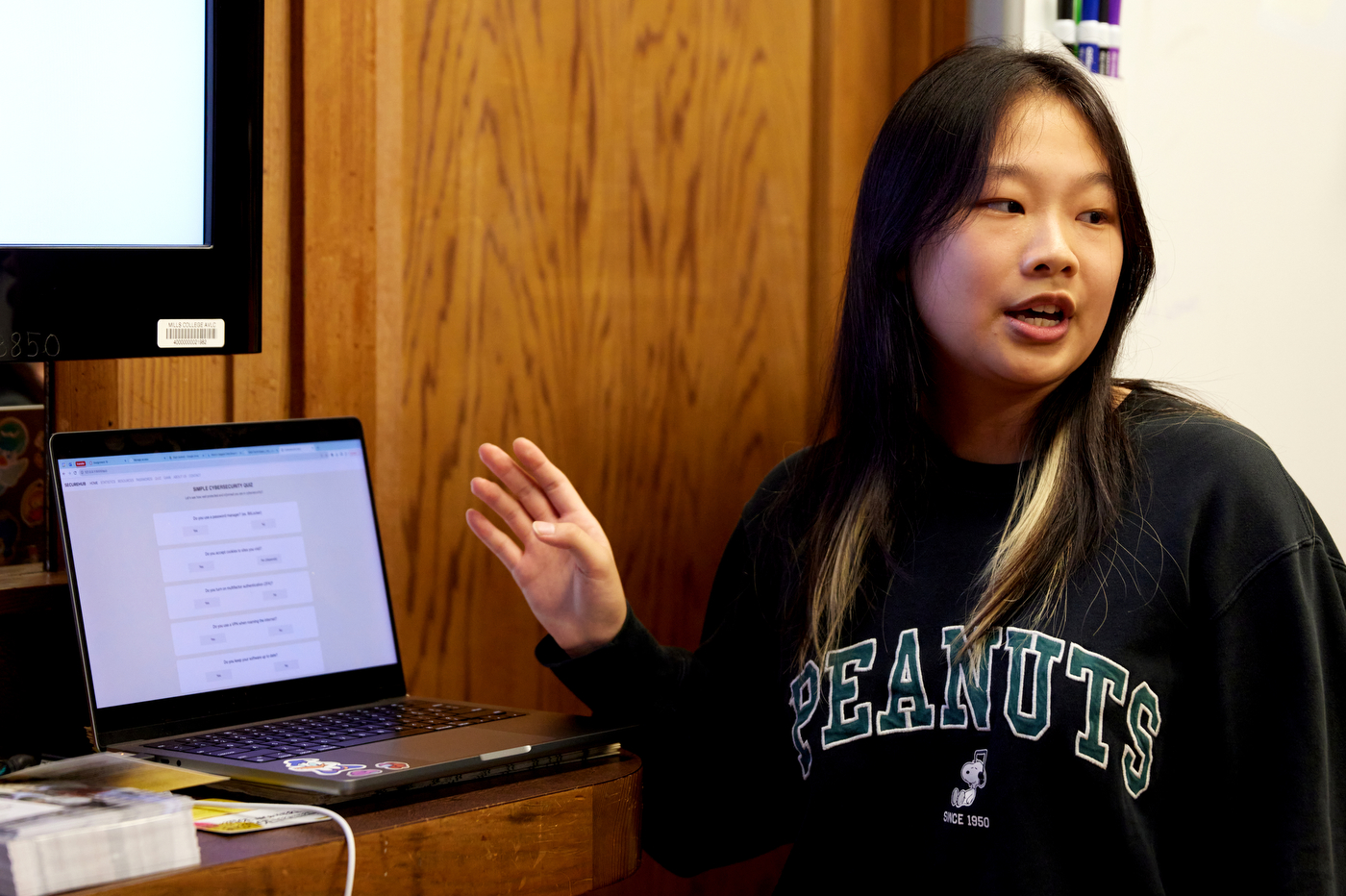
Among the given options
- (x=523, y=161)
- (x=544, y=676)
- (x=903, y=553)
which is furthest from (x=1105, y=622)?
(x=523, y=161)

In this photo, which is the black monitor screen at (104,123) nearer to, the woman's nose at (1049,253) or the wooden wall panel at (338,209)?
the wooden wall panel at (338,209)

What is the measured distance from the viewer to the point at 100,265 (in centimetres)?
80

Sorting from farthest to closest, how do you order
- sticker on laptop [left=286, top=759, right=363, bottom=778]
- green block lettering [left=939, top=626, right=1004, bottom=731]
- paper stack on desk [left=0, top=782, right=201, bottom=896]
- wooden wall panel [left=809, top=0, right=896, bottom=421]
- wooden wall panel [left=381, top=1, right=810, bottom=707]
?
wooden wall panel [left=809, top=0, right=896, bottom=421] → wooden wall panel [left=381, top=1, right=810, bottom=707] → green block lettering [left=939, top=626, right=1004, bottom=731] → sticker on laptop [left=286, top=759, right=363, bottom=778] → paper stack on desk [left=0, top=782, right=201, bottom=896]

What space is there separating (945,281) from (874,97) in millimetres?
521

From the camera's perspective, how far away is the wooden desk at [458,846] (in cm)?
66

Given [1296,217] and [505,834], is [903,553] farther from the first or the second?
[1296,217]

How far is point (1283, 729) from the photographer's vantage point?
0.94m

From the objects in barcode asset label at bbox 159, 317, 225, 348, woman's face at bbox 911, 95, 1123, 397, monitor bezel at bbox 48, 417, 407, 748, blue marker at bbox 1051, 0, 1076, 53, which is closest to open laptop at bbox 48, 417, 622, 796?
monitor bezel at bbox 48, 417, 407, 748

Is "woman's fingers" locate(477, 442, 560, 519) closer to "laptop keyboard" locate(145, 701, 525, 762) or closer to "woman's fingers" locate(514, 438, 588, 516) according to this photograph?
"woman's fingers" locate(514, 438, 588, 516)

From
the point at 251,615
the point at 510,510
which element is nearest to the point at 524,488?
the point at 510,510

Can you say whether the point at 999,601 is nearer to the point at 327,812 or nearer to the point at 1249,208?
the point at 327,812

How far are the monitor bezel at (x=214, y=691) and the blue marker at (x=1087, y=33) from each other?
87 cm

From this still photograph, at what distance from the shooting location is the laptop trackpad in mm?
815

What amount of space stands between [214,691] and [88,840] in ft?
0.97
